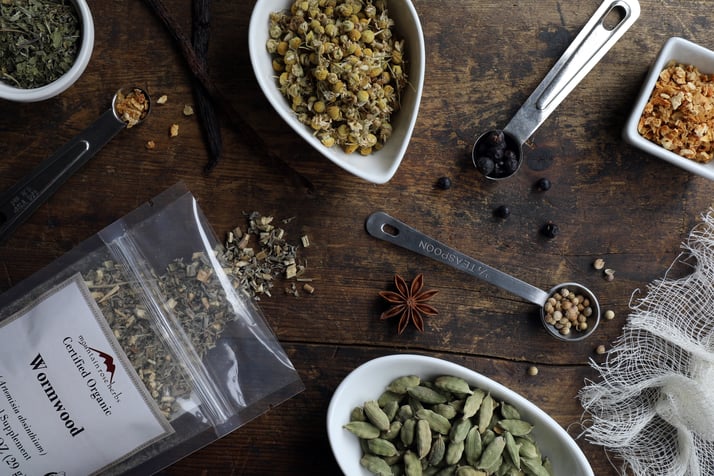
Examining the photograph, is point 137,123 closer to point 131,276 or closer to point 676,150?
point 131,276

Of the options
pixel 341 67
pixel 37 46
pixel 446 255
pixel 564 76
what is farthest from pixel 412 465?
pixel 37 46

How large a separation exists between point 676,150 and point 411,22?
66 cm

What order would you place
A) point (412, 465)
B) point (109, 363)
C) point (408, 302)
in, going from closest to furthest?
point (109, 363)
point (412, 465)
point (408, 302)

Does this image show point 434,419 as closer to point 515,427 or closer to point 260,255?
point 515,427

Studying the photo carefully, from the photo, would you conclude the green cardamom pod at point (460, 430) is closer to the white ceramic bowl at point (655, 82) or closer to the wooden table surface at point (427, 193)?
the wooden table surface at point (427, 193)

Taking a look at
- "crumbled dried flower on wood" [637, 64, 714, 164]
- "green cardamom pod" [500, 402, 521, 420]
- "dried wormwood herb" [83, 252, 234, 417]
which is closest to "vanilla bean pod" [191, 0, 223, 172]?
"dried wormwood herb" [83, 252, 234, 417]

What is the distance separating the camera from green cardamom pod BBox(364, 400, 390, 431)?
126 cm

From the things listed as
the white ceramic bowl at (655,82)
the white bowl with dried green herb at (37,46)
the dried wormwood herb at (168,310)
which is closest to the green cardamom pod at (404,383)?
the dried wormwood herb at (168,310)

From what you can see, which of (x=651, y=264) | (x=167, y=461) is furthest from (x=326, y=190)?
(x=651, y=264)

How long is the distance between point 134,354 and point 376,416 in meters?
0.53

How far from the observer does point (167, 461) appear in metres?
1.26

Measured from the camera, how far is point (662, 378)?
137 centimetres

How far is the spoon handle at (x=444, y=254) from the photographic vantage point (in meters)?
1.36

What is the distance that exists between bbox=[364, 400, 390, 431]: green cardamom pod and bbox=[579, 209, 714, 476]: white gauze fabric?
0.50 m
